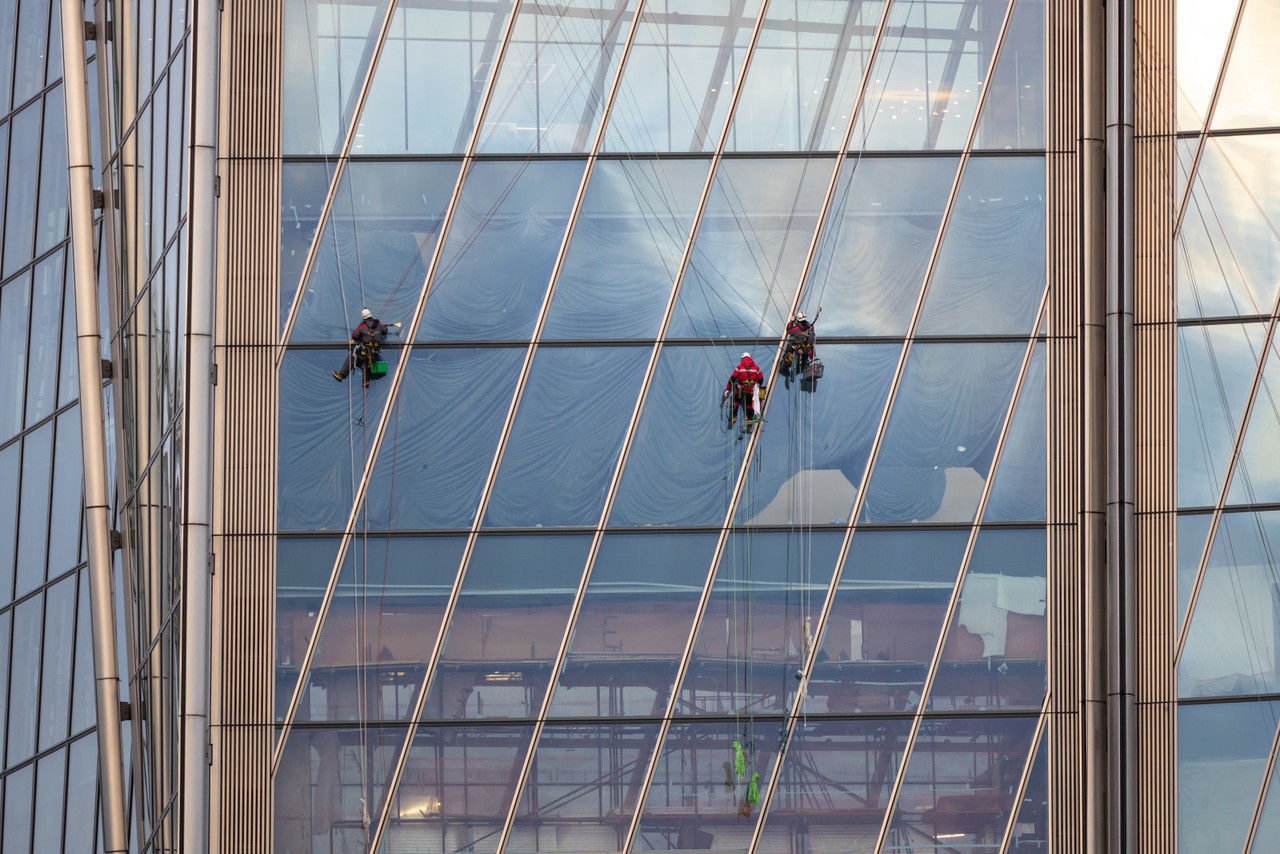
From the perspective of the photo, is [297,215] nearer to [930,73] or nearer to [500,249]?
[500,249]

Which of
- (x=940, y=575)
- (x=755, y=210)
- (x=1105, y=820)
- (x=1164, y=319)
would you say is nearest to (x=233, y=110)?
(x=755, y=210)

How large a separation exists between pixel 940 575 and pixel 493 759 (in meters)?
4.89

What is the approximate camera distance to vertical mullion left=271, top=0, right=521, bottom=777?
1430 cm

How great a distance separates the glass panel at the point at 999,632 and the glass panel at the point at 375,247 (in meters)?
6.44

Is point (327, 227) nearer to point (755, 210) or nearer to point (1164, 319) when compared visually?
point (755, 210)

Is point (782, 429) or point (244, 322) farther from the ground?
point (244, 322)

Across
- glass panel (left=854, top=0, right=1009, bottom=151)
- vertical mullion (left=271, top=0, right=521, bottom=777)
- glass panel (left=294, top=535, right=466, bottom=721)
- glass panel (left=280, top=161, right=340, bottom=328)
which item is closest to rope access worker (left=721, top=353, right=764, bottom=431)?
vertical mullion (left=271, top=0, right=521, bottom=777)

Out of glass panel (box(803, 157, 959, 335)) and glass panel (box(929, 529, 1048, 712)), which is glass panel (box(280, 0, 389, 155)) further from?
glass panel (box(929, 529, 1048, 712))

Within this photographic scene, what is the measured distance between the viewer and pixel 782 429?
14.7 m

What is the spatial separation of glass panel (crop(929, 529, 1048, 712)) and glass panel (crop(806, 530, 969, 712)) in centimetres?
22

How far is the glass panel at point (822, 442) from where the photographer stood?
48.2ft

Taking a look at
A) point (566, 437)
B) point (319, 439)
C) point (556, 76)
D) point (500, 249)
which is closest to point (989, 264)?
point (566, 437)

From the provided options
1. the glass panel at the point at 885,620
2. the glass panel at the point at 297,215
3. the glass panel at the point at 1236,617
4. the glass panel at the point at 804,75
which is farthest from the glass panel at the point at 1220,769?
the glass panel at the point at 297,215

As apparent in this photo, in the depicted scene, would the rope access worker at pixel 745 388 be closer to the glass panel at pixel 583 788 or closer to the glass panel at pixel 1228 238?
the glass panel at pixel 583 788
